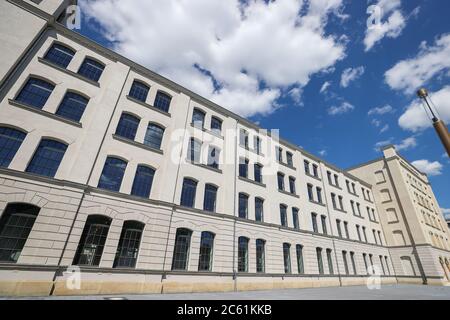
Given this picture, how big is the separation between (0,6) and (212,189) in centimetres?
1752

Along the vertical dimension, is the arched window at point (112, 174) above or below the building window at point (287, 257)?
above

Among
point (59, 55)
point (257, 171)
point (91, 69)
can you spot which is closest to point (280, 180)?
point (257, 171)

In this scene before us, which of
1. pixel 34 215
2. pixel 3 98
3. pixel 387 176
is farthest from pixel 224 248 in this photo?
pixel 387 176

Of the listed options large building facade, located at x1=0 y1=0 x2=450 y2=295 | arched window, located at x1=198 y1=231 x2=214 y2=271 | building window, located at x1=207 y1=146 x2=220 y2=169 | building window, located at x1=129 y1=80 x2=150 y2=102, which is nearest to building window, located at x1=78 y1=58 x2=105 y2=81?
large building facade, located at x1=0 y1=0 x2=450 y2=295

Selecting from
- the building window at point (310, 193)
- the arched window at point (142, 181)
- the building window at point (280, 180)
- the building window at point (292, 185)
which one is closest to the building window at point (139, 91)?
the arched window at point (142, 181)

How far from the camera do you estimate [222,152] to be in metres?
19.9

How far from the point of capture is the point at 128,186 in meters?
14.0

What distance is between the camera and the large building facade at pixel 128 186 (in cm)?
1101

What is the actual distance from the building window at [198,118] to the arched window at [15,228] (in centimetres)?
1205

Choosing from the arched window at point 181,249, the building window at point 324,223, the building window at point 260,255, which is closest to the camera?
the arched window at point 181,249

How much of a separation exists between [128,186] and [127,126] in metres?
4.42

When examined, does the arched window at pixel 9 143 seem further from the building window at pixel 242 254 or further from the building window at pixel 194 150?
the building window at pixel 242 254
